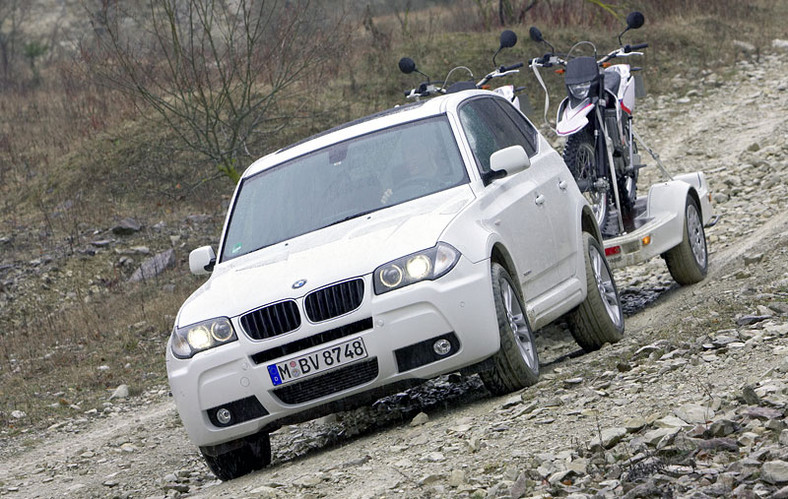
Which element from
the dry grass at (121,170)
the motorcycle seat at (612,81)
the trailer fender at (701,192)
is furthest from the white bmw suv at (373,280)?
the dry grass at (121,170)

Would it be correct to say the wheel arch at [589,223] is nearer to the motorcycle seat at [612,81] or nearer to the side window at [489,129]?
the side window at [489,129]

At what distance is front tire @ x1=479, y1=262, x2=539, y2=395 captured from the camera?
19.7 ft

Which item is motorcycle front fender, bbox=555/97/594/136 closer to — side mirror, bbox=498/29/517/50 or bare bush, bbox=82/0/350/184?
side mirror, bbox=498/29/517/50

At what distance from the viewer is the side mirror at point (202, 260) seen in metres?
7.30

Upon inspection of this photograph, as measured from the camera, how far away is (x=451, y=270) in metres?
5.82

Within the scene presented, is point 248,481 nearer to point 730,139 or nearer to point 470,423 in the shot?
point 470,423

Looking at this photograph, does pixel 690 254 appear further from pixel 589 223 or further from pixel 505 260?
pixel 505 260

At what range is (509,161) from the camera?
6637 mm

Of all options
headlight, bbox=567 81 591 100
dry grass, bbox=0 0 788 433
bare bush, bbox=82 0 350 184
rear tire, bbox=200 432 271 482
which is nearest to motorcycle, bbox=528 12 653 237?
headlight, bbox=567 81 591 100

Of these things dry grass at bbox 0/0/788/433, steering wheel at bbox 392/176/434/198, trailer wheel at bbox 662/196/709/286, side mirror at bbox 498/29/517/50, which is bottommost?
dry grass at bbox 0/0/788/433

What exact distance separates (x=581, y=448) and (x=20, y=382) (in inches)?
316

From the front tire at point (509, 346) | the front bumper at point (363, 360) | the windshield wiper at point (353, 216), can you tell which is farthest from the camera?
the windshield wiper at point (353, 216)

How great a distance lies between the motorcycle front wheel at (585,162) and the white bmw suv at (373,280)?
74.6 inches

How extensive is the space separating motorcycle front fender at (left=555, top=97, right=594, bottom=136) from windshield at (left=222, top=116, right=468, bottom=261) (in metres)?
2.32
